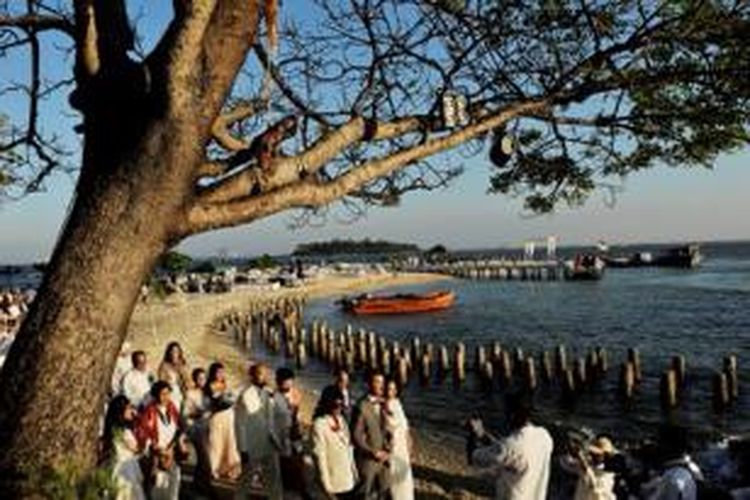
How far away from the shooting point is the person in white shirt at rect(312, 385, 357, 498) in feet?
29.7

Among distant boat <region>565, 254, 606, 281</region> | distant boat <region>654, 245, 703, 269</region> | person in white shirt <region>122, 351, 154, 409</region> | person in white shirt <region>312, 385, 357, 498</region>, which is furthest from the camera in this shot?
distant boat <region>654, 245, 703, 269</region>

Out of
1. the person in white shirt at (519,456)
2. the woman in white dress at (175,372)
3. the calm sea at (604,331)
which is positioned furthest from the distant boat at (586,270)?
the person in white shirt at (519,456)

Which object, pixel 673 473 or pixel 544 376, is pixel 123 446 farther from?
pixel 544 376

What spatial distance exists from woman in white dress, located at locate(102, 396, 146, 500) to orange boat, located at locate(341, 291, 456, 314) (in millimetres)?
53641

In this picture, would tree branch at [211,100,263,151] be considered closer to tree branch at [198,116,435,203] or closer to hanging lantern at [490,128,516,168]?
tree branch at [198,116,435,203]

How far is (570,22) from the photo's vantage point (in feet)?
26.7

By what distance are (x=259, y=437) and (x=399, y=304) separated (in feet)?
172

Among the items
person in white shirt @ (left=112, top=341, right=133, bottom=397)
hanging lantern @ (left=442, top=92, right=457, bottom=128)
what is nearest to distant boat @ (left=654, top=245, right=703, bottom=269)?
person in white shirt @ (left=112, top=341, right=133, bottom=397)

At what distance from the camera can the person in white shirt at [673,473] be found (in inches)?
293

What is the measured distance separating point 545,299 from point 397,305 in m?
18.6

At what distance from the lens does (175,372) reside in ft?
36.6

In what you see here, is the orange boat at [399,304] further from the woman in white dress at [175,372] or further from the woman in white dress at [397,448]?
→ the woman in white dress at [397,448]

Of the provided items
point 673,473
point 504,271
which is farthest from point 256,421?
point 504,271

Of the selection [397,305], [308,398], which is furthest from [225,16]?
[397,305]
